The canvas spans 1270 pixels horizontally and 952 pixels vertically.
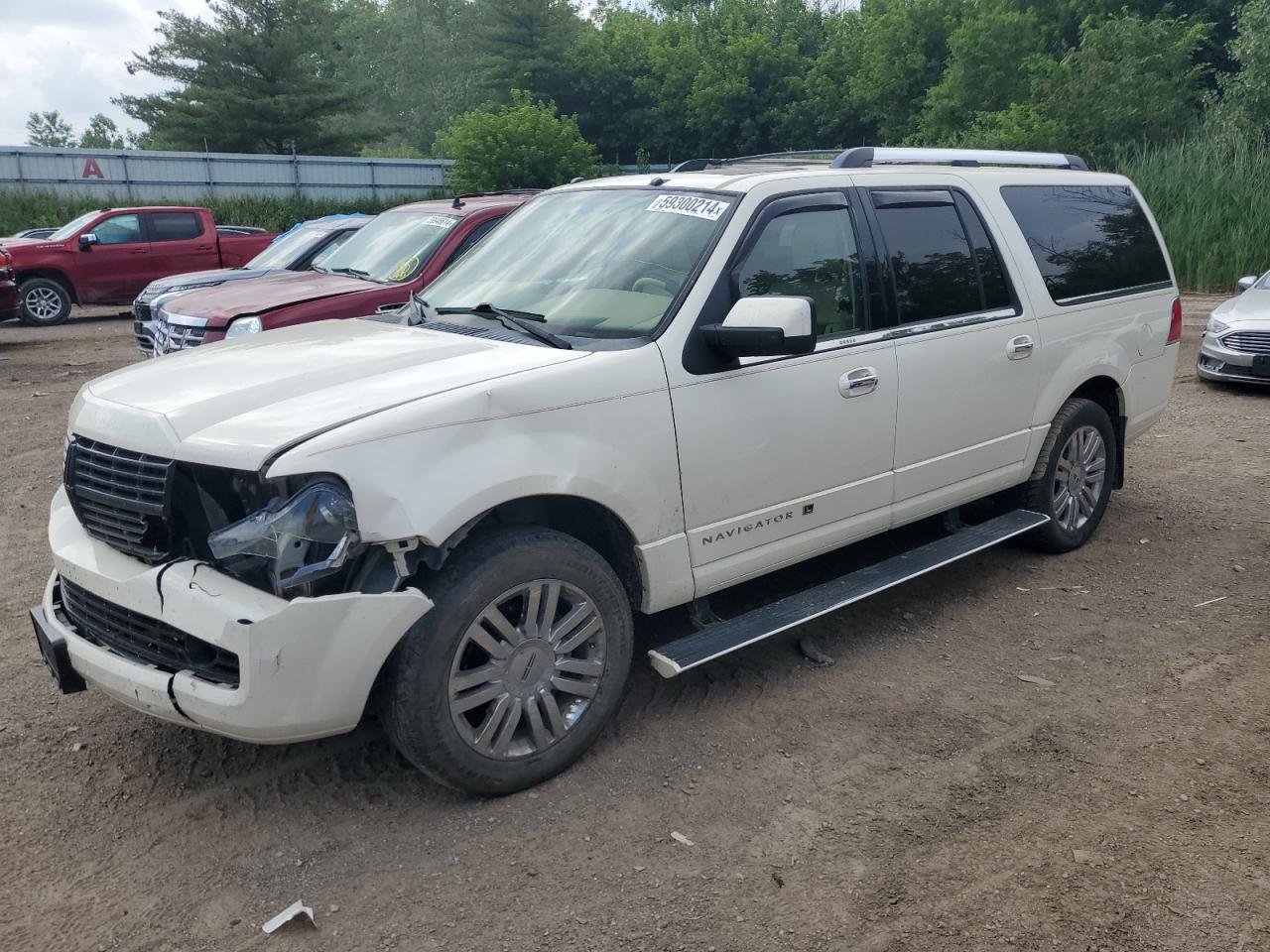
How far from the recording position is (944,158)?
511 cm

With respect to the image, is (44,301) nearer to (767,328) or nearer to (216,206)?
(216,206)

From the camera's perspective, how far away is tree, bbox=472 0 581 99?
154ft

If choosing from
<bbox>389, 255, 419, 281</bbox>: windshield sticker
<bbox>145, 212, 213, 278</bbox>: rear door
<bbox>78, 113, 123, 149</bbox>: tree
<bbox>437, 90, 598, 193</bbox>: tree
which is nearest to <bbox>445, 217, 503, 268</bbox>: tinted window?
<bbox>389, 255, 419, 281</bbox>: windshield sticker

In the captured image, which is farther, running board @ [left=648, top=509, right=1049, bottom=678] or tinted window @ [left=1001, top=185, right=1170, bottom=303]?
tinted window @ [left=1001, top=185, right=1170, bottom=303]

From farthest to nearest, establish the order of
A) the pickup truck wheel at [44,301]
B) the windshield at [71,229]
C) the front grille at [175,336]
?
1. the windshield at [71,229]
2. the pickup truck wheel at [44,301]
3. the front grille at [175,336]

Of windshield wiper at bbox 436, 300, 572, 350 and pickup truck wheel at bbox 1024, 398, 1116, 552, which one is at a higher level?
windshield wiper at bbox 436, 300, 572, 350

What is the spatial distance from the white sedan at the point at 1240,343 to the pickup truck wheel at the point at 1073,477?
16.8 ft

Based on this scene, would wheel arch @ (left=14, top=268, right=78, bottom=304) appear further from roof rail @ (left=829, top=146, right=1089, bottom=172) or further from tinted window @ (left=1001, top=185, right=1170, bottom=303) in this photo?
tinted window @ (left=1001, top=185, right=1170, bottom=303)

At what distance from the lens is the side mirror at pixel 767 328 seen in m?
3.71

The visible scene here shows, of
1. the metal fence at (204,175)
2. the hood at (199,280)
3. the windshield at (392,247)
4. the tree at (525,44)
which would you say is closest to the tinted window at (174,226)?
the hood at (199,280)

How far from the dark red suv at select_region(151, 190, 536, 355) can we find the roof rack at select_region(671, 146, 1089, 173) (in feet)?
10.1

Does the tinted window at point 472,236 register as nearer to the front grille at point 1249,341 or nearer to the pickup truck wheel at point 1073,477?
the pickup truck wheel at point 1073,477

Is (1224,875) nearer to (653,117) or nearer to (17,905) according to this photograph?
(17,905)

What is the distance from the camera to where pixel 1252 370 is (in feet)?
32.8
